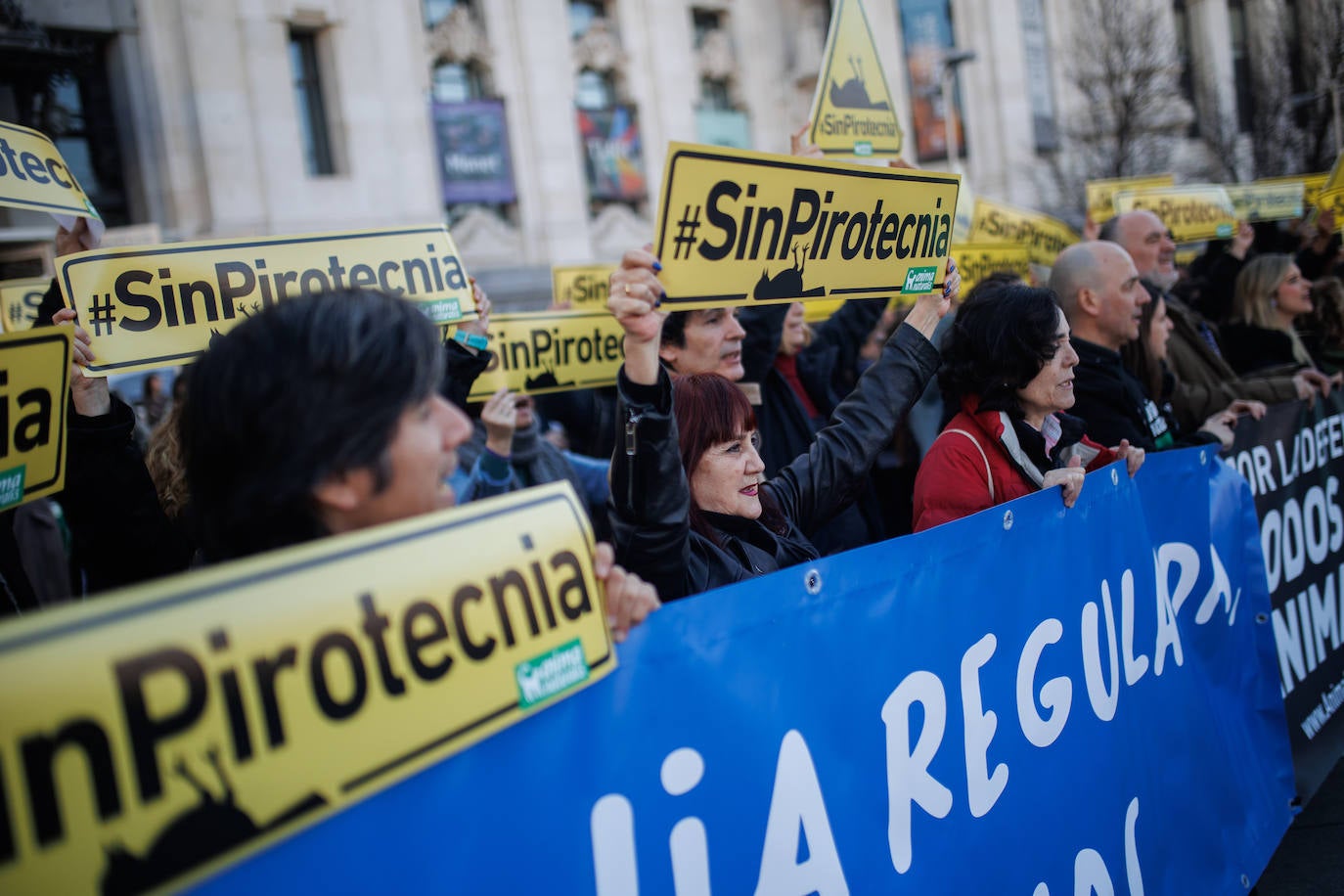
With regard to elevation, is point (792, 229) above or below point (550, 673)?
above

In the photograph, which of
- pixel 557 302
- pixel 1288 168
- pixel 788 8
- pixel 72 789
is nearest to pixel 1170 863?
pixel 72 789

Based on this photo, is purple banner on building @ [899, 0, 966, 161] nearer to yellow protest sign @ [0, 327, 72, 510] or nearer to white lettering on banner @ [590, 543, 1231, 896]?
white lettering on banner @ [590, 543, 1231, 896]

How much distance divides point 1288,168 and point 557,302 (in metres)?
15.2

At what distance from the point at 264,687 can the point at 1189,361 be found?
4.49 m

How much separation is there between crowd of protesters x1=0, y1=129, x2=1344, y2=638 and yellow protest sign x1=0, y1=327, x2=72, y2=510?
0.10m

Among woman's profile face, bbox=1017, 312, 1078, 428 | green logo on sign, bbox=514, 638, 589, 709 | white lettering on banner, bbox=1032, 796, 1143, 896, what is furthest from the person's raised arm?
woman's profile face, bbox=1017, 312, 1078, 428

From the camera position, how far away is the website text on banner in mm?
3469

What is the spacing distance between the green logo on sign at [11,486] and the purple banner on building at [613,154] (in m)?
22.1

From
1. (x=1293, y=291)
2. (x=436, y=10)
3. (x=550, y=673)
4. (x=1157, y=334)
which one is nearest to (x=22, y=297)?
(x=550, y=673)

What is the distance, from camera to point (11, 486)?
1936 mm

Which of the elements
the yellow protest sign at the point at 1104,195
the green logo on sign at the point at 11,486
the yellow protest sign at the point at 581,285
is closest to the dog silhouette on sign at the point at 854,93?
the yellow protest sign at the point at 581,285

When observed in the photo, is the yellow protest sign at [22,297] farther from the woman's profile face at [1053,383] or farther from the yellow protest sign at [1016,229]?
the yellow protest sign at [1016,229]

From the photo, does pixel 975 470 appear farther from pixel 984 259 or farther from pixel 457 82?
pixel 457 82

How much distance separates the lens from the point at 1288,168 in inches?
634
